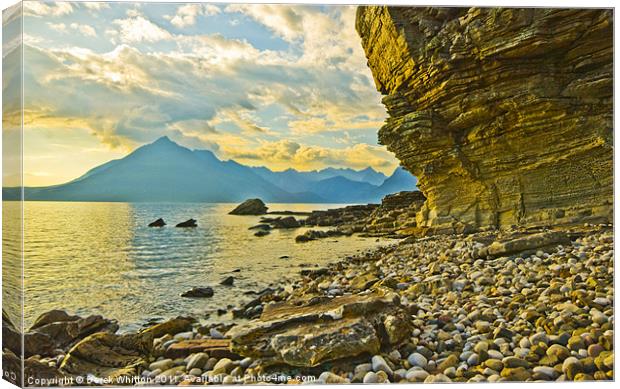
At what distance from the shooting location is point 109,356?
14.8 feet

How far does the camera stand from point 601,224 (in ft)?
19.9

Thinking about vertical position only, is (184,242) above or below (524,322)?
above

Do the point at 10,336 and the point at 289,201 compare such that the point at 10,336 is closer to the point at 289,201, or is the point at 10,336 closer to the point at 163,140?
the point at 163,140

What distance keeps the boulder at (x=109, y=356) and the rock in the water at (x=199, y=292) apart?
661mm

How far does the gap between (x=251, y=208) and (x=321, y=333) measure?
237 centimetres

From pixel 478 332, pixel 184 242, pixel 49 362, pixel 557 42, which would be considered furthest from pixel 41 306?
pixel 557 42

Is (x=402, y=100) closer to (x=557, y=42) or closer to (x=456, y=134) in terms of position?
(x=456, y=134)

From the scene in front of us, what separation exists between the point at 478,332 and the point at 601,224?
2788 mm

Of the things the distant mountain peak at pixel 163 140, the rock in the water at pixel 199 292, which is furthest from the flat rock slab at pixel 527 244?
the distant mountain peak at pixel 163 140

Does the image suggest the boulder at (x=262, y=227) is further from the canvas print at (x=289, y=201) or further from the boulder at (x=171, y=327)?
the boulder at (x=171, y=327)

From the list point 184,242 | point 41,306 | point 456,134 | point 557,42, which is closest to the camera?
point 41,306

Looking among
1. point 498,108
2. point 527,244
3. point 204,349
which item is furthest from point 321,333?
point 498,108

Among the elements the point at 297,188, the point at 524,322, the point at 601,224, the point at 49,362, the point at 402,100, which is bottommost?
the point at 49,362

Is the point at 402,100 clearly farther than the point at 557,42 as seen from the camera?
Yes
